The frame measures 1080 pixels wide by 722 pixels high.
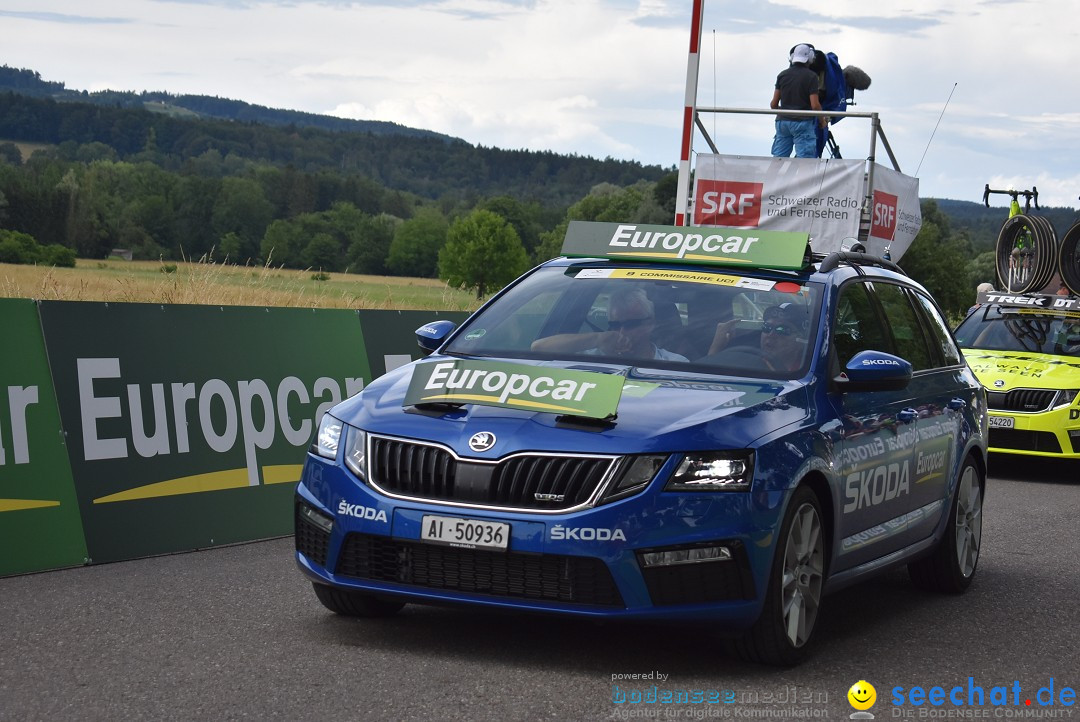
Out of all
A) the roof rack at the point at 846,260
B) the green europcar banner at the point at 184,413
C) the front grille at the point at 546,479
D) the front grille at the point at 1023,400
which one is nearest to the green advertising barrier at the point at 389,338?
the green europcar banner at the point at 184,413

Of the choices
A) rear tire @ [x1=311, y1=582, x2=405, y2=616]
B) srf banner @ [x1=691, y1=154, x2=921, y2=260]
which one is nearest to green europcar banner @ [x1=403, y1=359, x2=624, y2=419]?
rear tire @ [x1=311, y1=582, x2=405, y2=616]

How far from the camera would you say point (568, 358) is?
20.5 ft

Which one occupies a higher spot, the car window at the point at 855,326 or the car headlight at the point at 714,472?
the car window at the point at 855,326

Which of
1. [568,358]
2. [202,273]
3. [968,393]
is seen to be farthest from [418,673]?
[202,273]

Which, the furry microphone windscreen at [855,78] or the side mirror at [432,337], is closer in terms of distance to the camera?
the side mirror at [432,337]

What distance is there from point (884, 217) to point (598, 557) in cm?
1155

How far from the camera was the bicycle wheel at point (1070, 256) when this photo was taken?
19.5 m

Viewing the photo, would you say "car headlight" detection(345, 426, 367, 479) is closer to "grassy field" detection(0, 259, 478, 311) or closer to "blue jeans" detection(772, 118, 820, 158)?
"grassy field" detection(0, 259, 478, 311)

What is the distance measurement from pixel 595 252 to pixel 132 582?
2.79 m

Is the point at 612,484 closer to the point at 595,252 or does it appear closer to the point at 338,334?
the point at 595,252

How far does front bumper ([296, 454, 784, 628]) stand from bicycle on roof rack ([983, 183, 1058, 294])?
16179 millimetres

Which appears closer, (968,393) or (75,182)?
(968,393)

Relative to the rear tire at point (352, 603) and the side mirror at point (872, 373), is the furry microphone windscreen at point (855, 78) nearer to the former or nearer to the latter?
the side mirror at point (872, 373)

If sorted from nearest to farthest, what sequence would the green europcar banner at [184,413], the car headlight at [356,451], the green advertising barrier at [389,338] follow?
the car headlight at [356,451]
the green europcar banner at [184,413]
the green advertising barrier at [389,338]
